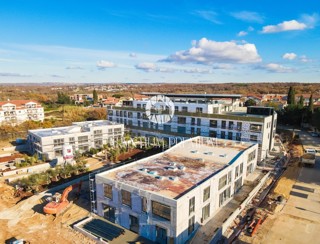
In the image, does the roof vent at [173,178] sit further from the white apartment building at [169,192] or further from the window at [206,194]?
the window at [206,194]

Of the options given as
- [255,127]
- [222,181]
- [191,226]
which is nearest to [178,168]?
[222,181]

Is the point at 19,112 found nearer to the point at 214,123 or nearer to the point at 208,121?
the point at 208,121

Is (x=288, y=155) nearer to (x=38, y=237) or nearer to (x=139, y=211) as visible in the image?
(x=139, y=211)

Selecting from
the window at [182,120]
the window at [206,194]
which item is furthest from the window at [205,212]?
the window at [182,120]

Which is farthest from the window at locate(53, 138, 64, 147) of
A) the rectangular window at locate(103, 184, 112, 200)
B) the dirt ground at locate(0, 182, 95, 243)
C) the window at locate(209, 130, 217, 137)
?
the window at locate(209, 130, 217, 137)

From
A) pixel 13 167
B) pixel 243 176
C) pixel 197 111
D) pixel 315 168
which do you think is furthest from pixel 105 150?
pixel 315 168

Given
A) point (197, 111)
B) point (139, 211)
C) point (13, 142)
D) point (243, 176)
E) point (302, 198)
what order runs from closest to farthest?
1. point (139, 211)
2. point (302, 198)
3. point (243, 176)
4. point (197, 111)
5. point (13, 142)
